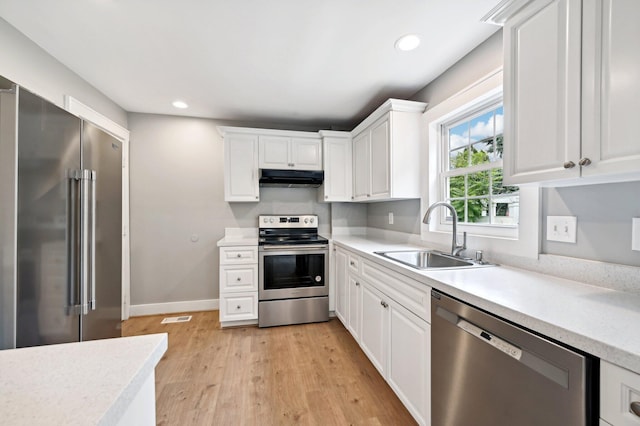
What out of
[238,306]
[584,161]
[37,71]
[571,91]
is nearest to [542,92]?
[571,91]

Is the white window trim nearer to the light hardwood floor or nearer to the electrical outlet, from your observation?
the electrical outlet

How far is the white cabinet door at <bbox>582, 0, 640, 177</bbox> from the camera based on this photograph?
808mm

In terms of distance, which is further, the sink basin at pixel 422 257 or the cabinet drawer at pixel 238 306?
the cabinet drawer at pixel 238 306

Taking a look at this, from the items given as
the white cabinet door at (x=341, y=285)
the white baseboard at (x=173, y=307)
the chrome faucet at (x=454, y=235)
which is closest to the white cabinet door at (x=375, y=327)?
the white cabinet door at (x=341, y=285)

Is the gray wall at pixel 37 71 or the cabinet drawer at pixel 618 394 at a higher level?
the gray wall at pixel 37 71

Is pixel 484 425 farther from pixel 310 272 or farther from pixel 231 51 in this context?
pixel 231 51

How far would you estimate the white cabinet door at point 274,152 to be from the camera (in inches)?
122

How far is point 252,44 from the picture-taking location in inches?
72.5

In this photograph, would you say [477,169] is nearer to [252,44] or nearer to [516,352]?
[516,352]

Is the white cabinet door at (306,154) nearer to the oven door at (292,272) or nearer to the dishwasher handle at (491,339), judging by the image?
the oven door at (292,272)

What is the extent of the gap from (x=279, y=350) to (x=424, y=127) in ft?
7.76

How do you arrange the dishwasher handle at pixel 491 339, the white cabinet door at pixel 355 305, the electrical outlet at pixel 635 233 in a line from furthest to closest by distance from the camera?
the white cabinet door at pixel 355 305 < the electrical outlet at pixel 635 233 < the dishwasher handle at pixel 491 339

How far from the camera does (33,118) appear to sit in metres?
1.04

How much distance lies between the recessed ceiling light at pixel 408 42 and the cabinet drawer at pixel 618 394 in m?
1.88
